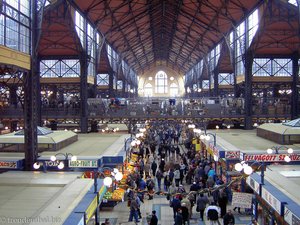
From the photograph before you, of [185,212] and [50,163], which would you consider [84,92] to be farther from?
[185,212]

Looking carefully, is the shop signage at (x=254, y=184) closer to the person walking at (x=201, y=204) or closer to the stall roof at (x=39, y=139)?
the person walking at (x=201, y=204)

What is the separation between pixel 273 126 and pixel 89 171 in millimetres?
12288

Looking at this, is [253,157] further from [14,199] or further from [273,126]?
[14,199]

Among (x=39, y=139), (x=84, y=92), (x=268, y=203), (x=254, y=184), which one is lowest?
(x=268, y=203)

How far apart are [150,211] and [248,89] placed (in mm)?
19435

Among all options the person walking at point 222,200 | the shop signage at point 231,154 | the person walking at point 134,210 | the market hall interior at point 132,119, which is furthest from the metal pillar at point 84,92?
the person walking at point 222,200

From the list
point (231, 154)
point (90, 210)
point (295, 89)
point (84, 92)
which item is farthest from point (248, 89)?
point (90, 210)

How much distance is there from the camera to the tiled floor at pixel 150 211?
1473 cm

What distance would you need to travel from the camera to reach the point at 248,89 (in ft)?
107

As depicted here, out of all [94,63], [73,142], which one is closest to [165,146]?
[73,142]

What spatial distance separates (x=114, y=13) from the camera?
3600 centimetres

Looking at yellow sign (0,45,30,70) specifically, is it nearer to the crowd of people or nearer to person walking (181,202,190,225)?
the crowd of people

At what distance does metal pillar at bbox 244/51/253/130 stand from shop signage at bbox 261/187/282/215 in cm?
2259

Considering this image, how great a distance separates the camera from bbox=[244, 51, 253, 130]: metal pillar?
1264 inches
